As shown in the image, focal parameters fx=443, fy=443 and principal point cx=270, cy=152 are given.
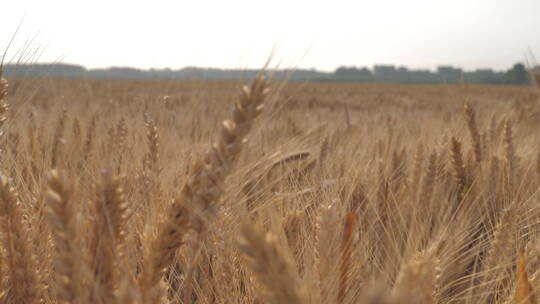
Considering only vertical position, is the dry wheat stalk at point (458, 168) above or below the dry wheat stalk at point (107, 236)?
below

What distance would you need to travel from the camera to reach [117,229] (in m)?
0.52

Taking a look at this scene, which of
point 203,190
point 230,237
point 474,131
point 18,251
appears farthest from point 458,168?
point 18,251

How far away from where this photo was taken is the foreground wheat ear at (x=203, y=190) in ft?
1.73

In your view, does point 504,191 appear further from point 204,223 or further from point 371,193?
point 204,223

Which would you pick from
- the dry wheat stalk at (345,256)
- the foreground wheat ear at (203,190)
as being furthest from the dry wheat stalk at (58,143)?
the dry wheat stalk at (345,256)

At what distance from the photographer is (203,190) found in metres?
0.54

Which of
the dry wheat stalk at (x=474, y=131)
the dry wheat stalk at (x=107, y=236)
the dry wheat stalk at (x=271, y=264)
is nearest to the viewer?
the dry wheat stalk at (x=271, y=264)

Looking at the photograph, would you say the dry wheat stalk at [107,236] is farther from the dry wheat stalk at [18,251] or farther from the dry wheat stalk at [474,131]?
the dry wheat stalk at [474,131]

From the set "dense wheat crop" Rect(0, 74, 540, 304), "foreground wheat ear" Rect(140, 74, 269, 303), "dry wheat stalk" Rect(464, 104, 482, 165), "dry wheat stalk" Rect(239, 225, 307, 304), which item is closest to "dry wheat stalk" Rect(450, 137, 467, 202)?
"dense wheat crop" Rect(0, 74, 540, 304)

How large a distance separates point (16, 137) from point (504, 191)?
1.87 m

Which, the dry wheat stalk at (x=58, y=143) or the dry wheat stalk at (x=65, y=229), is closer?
the dry wheat stalk at (x=65, y=229)

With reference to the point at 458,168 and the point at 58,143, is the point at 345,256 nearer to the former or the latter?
the point at 458,168

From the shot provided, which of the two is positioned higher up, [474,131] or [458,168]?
[474,131]

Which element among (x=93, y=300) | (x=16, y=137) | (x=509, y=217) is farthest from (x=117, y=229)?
(x=16, y=137)
